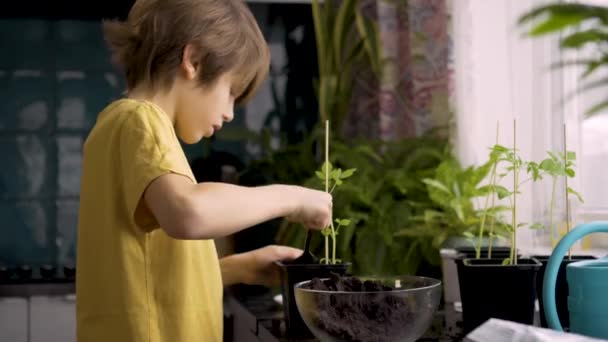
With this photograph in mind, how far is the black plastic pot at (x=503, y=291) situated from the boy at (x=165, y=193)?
242 millimetres

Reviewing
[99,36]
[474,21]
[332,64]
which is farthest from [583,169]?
[99,36]

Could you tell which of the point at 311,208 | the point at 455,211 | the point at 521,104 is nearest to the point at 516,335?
the point at 311,208

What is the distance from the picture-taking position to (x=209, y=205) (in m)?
1.10

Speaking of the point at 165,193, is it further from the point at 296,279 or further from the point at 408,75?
the point at 408,75

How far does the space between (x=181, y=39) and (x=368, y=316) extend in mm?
551

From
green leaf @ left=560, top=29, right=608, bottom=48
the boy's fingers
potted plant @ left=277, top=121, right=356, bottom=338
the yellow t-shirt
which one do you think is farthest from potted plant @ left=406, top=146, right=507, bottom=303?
green leaf @ left=560, top=29, right=608, bottom=48

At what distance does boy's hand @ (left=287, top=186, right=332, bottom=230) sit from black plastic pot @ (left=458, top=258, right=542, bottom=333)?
23 cm

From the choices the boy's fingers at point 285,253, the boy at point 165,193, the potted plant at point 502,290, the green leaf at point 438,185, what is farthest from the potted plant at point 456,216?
the boy at point 165,193

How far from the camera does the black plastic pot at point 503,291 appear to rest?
4.01 ft

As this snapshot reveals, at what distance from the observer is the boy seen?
3.72 feet

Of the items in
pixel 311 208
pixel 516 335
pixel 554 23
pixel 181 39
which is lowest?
pixel 516 335

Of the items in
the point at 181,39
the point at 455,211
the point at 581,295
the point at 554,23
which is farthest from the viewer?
the point at 455,211

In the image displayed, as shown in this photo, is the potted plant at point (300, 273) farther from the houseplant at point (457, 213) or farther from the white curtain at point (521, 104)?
the white curtain at point (521, 104)

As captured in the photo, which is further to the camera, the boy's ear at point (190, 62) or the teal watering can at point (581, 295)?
the boy's ear at point (190, 62)
